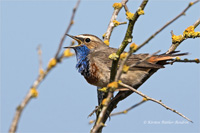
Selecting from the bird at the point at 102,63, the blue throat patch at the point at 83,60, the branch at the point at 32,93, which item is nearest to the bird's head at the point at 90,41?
the bird at the point at 102,63

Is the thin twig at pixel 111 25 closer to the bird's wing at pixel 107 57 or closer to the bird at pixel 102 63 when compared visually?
the bird at pixel 102 63

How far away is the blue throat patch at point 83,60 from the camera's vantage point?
6.34 metres

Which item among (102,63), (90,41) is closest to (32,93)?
(102,63)

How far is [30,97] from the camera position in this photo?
2.20m

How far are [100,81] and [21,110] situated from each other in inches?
154

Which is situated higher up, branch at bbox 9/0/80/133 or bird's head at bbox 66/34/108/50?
bird's head at bbox 66/34/108/50

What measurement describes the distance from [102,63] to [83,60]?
1.59 ft

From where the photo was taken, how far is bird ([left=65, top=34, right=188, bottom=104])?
571cm

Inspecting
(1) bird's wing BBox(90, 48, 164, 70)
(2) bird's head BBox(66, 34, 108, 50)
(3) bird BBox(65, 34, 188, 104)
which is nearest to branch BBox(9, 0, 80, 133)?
(3) bird BBox(65, 34, 188, 104)

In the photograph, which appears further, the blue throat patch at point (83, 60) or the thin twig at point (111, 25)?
the thin twig at point (111, 25)

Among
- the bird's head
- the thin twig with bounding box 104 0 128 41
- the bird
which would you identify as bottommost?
the bird

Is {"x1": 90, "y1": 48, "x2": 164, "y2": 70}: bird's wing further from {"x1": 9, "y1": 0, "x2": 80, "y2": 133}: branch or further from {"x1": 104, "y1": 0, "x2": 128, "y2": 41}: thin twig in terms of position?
{"x1": 9, "y1": 0, "x2": 80, "y2": 133}: branch

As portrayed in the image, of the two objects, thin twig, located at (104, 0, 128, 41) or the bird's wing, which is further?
thin twig, located at (104, 0, 128, 41)

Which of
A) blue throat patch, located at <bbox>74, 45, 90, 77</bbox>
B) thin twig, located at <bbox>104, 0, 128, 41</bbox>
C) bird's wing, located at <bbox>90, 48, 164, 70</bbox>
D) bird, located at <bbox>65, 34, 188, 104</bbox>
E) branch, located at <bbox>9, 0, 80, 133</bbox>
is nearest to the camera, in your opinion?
branch, located at <bbox>9, 0, 80, 133</bbox>
